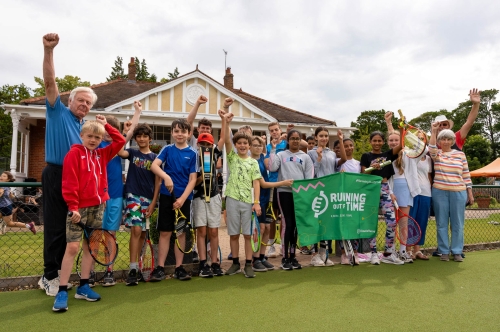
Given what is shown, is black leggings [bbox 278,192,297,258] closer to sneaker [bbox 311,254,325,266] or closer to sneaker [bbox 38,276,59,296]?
sneaker [bbox 311,254,325,266]

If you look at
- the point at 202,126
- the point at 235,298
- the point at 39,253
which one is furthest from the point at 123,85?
the point at 235,298

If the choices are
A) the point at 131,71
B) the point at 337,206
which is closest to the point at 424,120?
the point at 131,71

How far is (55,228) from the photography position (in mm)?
3379

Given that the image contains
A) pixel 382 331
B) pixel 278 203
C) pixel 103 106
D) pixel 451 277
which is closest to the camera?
pixel 382 331

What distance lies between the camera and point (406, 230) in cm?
511

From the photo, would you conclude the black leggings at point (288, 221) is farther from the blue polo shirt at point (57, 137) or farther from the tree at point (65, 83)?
the tree at point (65, 83)

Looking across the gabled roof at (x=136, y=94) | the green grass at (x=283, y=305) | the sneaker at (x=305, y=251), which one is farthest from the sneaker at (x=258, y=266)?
the gabled roof at (x=136, y=94)

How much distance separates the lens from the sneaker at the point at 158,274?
4.04 m

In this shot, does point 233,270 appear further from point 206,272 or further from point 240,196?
point 240,196

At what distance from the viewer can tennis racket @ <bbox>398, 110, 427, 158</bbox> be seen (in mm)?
4898

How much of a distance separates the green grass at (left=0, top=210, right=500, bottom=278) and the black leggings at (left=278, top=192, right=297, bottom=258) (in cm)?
231

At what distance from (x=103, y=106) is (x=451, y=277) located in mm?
14821

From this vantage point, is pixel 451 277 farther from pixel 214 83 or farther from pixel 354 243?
pixel 214 83

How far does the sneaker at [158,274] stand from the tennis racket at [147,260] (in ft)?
0.17
